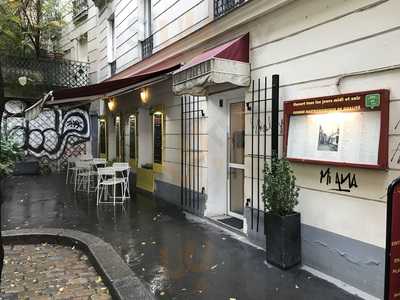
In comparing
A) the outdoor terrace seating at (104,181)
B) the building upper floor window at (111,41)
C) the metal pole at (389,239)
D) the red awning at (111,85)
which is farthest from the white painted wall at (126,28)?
the metal pole at (389,239)

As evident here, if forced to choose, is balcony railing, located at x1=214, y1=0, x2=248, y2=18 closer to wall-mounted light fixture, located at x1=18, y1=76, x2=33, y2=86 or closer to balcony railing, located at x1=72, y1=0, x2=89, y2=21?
wall-mounted light fixture, located at x1=18, y1=76, x2=33, y2=86

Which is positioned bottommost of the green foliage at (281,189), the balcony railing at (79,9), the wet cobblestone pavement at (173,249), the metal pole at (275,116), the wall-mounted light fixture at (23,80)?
the wet cobblestone pavement at (173,249)

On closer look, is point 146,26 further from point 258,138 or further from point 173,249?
point 173,249

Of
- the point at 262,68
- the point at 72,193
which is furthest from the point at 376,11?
the point at 72,193

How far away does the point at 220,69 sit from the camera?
513 cm

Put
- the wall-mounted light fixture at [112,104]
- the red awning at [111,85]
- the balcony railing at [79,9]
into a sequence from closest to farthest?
the red awning at [111,85] → the wall-mounted light fixture at [112,104] → the balcony railing at [79,9]

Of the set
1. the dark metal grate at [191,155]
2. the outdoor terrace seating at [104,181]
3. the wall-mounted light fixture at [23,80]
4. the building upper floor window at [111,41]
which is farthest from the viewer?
the building upper floor window at [111,41]

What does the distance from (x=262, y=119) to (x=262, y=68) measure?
736mm

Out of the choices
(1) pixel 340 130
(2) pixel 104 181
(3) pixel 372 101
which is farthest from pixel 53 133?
(3) pixel 372 101

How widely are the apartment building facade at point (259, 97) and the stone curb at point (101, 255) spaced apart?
6.81 ft

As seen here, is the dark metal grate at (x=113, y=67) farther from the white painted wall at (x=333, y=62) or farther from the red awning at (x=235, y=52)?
the red awning at (x=235, y=52)

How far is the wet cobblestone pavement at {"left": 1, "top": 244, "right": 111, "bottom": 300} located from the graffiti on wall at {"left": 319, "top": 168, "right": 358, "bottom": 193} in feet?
9.01

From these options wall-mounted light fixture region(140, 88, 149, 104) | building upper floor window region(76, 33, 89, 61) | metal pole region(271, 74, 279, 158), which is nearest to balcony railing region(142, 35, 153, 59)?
wall-mounted light fixture region(140, 88, 149, 104)

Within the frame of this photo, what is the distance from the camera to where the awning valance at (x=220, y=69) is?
5.06 m
